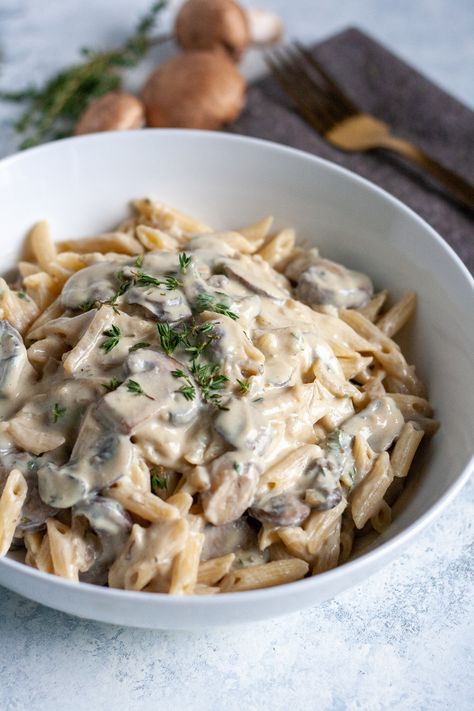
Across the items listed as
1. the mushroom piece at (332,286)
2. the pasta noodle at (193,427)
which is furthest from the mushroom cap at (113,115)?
the mushroom piece at (332,286)

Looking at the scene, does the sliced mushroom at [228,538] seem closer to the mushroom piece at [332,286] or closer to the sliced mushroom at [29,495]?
the sliced mushroom at [29,495]

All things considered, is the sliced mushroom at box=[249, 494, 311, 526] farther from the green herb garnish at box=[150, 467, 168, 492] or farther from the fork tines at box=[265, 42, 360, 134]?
the fork tines at box=[265, 42, 360, 134]

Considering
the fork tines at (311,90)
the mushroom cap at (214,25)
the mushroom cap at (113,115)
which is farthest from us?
the mushroom cap at (214,25)

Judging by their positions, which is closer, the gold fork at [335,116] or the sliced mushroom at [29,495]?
the sliced mushroom at [29,495]

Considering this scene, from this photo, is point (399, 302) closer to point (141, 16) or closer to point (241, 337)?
point (241, 337)

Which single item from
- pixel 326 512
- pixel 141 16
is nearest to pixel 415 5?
pixel 141 16
